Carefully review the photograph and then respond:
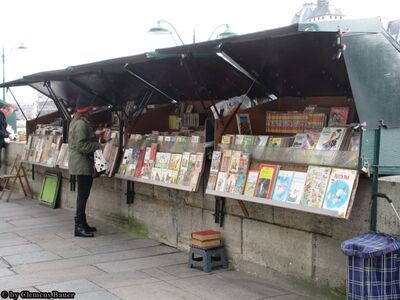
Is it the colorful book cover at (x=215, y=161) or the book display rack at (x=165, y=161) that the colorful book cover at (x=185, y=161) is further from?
the colorful book cover at (x=215, y=161)

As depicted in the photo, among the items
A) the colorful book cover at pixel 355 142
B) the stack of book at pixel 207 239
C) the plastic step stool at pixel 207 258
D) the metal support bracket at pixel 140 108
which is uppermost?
the metal support bracket at pixel 140 108

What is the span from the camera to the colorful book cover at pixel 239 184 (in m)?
5.12

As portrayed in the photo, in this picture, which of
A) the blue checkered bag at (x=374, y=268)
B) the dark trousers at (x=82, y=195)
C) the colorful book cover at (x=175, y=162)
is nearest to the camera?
the blue checkered bag at (x=374, y=268)

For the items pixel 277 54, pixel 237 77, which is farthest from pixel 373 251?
pixel 237 77

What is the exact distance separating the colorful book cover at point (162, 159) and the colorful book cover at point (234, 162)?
1219 mm

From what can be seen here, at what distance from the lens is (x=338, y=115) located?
17.0ft

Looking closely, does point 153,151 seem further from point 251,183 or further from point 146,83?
point 251,183

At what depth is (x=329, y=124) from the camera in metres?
5.21

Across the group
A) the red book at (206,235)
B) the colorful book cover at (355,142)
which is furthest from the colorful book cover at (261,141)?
the red book at (206,235)

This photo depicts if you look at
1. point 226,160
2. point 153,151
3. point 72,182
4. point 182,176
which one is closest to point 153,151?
point 153,151

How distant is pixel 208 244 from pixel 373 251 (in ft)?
7.72

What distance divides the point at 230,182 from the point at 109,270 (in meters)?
1.71

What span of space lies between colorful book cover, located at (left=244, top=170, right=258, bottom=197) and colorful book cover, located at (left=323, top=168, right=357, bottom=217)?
896 mm

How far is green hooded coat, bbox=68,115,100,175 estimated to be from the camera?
714 centimetres
